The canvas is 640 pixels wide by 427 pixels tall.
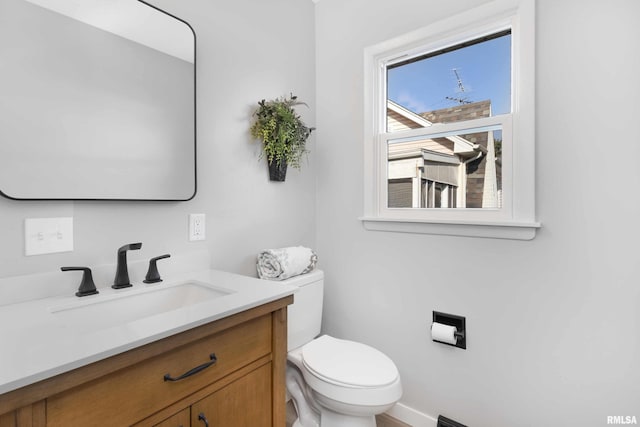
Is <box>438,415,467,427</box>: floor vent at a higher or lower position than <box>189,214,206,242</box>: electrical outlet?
lower

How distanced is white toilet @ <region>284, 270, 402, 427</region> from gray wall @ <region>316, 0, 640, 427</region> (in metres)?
0.37

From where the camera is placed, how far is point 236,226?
164cm

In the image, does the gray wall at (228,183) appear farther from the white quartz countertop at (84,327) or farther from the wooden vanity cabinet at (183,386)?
the wooden vanity cabinet at (183,386)

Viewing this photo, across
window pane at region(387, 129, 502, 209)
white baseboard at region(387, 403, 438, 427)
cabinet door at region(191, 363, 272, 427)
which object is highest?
window pane at region(387, 129, 502, 209)

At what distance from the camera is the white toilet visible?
1.28 meters

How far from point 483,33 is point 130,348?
5.99 ft

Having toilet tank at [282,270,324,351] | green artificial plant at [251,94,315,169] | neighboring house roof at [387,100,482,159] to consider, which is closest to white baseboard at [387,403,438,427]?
toilet tank at [282,270,324,351]

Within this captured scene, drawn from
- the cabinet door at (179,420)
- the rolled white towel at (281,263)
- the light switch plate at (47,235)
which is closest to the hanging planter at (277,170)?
the rolled white towel at (281,263)

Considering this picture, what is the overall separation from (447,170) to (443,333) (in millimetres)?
800

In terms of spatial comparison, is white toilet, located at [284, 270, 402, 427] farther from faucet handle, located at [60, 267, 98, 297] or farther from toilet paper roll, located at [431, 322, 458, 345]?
faucet handle, located at [60, 267, 98, 297]

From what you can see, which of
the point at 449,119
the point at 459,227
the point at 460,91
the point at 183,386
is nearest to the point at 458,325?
the point at 459,227

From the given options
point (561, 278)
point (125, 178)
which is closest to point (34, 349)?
point (125, 178)

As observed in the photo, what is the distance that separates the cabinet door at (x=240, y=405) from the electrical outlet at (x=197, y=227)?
2.14ft

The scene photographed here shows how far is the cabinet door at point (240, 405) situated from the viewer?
3.00 feet
